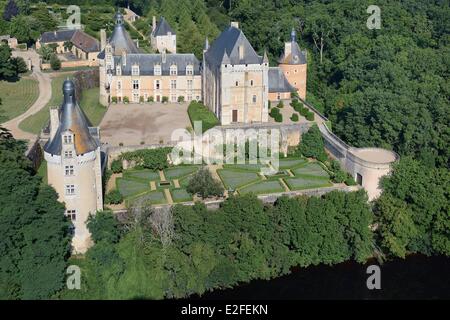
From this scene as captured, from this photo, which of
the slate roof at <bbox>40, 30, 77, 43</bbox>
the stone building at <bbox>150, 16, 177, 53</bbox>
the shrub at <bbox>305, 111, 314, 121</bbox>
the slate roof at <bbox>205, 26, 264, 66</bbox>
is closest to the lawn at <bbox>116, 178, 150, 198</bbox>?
the slate roof at <bbox>205, 26, 264, 66</bbox>

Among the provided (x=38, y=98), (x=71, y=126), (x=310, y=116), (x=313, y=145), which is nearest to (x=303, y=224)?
(x=313, y=145)

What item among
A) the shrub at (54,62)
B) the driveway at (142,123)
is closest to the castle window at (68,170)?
the driveway at (142,123)

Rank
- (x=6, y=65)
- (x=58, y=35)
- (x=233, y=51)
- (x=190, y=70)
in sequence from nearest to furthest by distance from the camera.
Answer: (x=233, y=51), (x=190, y=70), (x=6, y=65), (x=58, y=35)

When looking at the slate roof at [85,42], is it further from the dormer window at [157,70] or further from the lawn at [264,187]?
the lawn at [264,187]

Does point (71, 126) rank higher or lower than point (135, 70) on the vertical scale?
lower

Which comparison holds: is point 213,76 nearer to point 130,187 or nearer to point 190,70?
point 190,70

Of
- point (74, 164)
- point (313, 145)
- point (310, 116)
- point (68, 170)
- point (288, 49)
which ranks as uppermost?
point (288, 49)
